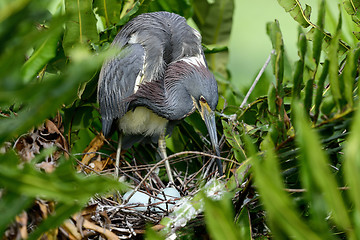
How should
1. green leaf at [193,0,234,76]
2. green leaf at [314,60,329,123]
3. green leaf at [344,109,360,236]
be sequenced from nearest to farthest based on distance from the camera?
green leaf at [344,109,360,236], green leaf at [314,60,329,123], green leaf at [193,0,234,76]

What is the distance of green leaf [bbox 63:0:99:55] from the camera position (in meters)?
2.13

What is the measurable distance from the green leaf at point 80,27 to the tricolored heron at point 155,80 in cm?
13

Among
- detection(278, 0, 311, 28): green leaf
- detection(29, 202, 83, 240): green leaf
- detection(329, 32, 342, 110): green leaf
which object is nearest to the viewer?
detection(29, 202, 83, 240): green leaf

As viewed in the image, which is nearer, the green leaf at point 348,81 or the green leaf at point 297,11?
the green leaf at point 348,81

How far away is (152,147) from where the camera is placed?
2.57 metres

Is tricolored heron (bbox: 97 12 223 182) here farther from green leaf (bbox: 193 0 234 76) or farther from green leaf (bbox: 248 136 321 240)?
green leaf (bbox: 248 136 321 240)

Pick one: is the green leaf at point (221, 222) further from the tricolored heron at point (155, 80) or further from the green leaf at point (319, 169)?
the tricolored heron at point (155, 80)

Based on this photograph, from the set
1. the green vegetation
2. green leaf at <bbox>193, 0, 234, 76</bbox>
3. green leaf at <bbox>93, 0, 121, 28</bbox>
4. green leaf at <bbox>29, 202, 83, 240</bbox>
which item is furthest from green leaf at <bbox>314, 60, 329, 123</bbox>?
green leaf at <bbox>193, 0, 234, 76</bbox>

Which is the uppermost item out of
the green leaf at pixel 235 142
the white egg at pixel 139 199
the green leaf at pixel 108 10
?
the green leaf at pixel 108 10

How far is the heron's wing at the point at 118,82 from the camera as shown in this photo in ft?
7.17

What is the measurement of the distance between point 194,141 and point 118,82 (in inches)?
18.4

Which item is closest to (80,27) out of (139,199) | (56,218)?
(139,199)

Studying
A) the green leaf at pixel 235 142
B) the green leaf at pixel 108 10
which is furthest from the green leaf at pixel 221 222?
the green leaf at pixel 108 10

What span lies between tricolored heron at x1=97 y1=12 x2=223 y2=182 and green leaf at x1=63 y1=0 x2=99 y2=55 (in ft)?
0.43
